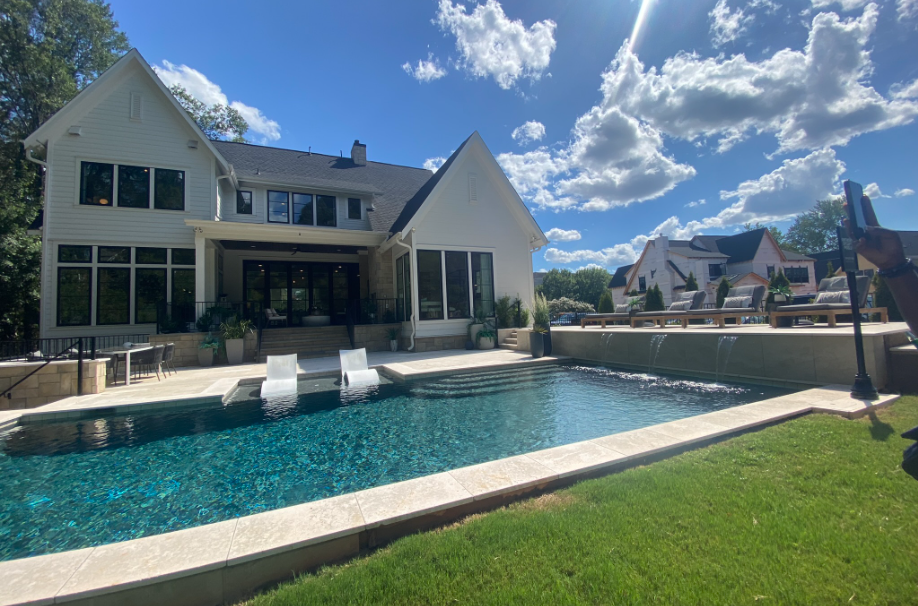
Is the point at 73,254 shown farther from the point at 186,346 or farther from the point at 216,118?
the point at 216,118

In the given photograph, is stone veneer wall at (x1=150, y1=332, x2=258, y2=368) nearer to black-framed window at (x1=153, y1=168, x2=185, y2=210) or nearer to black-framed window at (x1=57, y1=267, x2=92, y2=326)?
black-framed window at (x1=57, y1=267, x2=92, y2=326)

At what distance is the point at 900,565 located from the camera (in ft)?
5.73

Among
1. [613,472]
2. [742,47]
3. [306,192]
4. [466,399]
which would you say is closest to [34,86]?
[306,192]

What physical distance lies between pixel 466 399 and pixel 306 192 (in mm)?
12280

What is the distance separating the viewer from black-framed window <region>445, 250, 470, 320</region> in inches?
496

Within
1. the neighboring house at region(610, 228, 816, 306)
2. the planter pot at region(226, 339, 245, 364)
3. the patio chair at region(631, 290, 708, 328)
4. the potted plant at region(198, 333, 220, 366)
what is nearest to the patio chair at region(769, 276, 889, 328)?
the patio chair at region(631, 290, 708, 328)

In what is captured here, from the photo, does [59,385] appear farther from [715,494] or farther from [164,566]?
[715,494]

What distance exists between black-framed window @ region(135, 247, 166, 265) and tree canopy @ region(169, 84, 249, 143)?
527 inches

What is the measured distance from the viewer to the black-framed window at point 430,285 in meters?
12.2

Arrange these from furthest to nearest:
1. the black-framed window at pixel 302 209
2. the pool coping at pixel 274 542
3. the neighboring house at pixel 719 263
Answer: the neighboring house at pixel 719 263, the black-framed window at pixel 302 209, the pool coping at pixel 274 542

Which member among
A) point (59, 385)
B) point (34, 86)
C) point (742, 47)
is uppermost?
point (34, 86)

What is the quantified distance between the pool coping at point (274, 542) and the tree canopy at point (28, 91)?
1728 cm

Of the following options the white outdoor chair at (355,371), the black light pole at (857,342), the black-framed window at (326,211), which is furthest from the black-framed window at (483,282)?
the black light pole at (857,342)

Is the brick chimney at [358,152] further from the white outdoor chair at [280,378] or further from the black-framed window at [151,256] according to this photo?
the white outdoor chair at [280,378]
